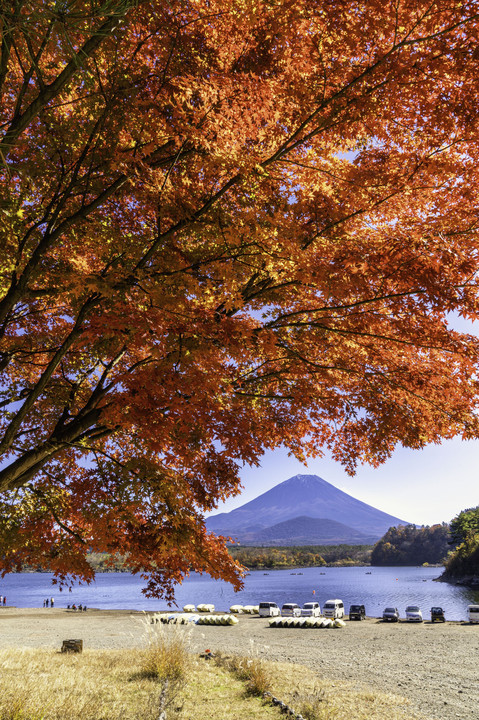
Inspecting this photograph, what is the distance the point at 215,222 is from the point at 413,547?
20976cm

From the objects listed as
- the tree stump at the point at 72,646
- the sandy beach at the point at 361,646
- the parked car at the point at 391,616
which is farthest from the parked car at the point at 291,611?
the tree stump at the point at 72,646

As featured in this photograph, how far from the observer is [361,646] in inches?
837

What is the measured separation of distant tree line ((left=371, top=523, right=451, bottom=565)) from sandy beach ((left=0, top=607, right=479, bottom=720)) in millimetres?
169234

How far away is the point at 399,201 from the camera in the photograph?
5.00m

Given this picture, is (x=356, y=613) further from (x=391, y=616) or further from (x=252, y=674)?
(x=252, y=674)

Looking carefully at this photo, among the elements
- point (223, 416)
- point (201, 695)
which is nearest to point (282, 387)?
point (223, 416)

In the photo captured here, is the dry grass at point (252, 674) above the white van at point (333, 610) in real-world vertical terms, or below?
above

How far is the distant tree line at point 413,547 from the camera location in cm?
17888

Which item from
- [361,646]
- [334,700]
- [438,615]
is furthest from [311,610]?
[334,700]

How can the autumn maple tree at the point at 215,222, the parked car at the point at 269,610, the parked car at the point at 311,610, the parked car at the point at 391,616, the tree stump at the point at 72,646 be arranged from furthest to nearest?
the parked car at the point at 311,610, the parked car at the point at 269,610, the parked car at the point at 391,616, the tree stump at the point at 72,646, the autumn maple tree at the point at 215,222

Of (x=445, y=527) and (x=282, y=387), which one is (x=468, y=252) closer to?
(x=282, y=387)

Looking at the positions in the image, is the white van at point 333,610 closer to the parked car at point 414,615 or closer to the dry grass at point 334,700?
the parked car at point 414,615

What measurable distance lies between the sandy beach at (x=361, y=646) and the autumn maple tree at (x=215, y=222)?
5652 millimetres

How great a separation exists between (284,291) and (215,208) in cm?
155
